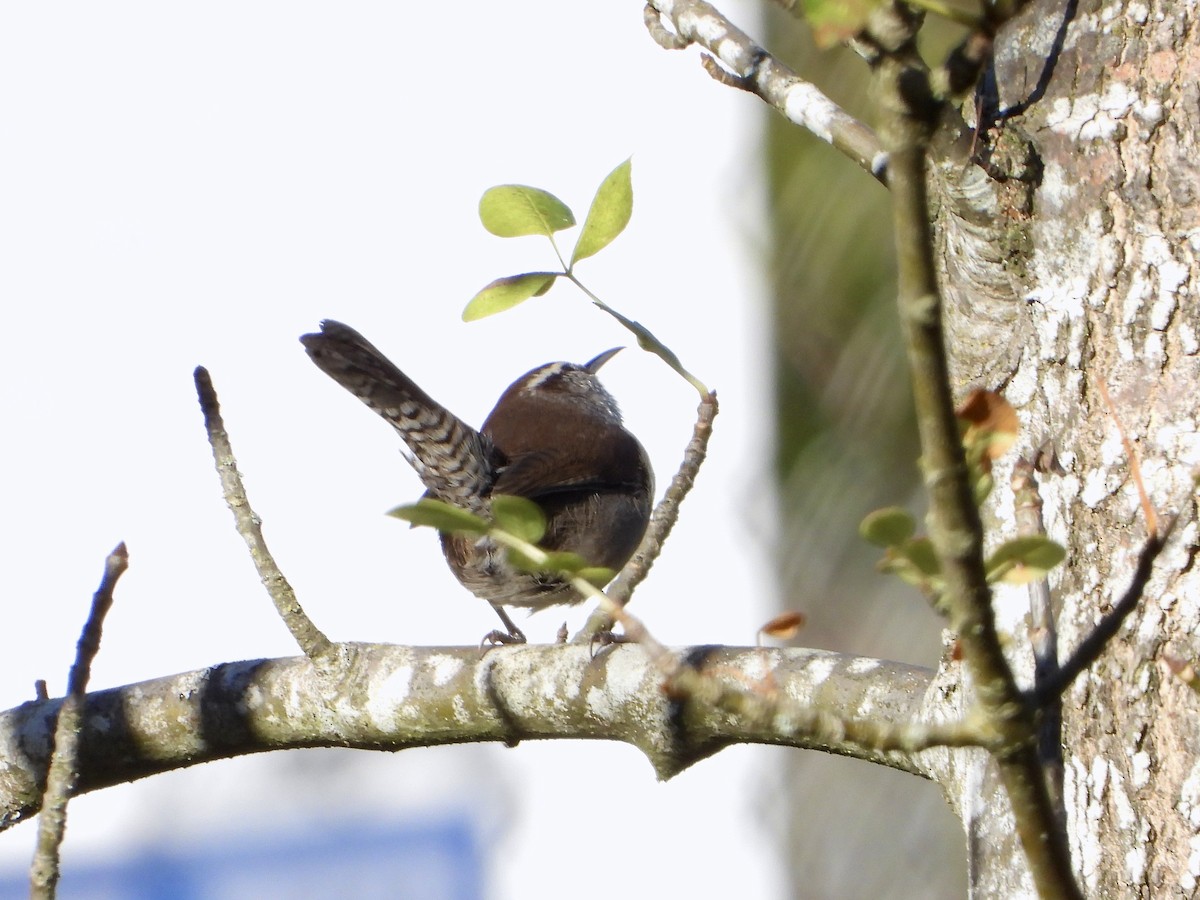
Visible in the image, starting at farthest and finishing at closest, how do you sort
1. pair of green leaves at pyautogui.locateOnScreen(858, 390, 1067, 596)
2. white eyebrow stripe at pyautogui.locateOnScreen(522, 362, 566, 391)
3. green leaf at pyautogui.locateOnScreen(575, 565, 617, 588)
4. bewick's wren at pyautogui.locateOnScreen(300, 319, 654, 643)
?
white eyebrow stripe at pyautogui.locateOnScreen(522, 362, 566, 391), bewick's wren at pyautogui.locateOnScreen(300, 319, 654, 643), green leaf at pyautogui.locateOnScreen(575, 565, 617, 588), pair of green leaves at pyautogui.locateOnScreen(858, 390, 1067, 596)

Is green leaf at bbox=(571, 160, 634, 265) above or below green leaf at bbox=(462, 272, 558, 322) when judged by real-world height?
above

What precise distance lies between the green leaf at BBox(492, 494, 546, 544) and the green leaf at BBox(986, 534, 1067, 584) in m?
0.28

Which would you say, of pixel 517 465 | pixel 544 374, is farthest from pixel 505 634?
pixel 544 374

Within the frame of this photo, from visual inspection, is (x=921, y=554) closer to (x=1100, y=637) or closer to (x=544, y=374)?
(x=1100, y=637)

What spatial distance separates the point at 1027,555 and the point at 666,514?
723 mm

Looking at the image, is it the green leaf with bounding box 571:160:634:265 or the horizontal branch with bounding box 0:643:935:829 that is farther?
the horizontal branch with bounding box 0:643:935:829

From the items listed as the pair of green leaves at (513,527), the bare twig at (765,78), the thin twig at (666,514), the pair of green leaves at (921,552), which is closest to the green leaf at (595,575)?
the pair of green leaves at (513,527)

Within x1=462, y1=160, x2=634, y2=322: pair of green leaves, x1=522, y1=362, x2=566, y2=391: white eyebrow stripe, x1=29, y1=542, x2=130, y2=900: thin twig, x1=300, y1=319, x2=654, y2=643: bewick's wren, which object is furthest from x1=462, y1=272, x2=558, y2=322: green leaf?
x1=522, y1=362, x2=566, y2=391: white eyebrow stripe

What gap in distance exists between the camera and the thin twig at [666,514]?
119cm

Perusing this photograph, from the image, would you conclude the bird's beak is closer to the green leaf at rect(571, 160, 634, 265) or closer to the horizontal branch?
the horizontal branch

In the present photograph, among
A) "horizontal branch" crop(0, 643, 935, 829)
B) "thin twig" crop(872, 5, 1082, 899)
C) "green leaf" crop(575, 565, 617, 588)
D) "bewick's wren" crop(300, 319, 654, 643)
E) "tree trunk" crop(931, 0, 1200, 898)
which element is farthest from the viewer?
"bewick's wren" crop(300, 319, 654, 643)

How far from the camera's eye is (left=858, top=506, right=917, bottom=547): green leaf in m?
0.58

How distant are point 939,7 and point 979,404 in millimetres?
196

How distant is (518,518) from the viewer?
745 millimetres
